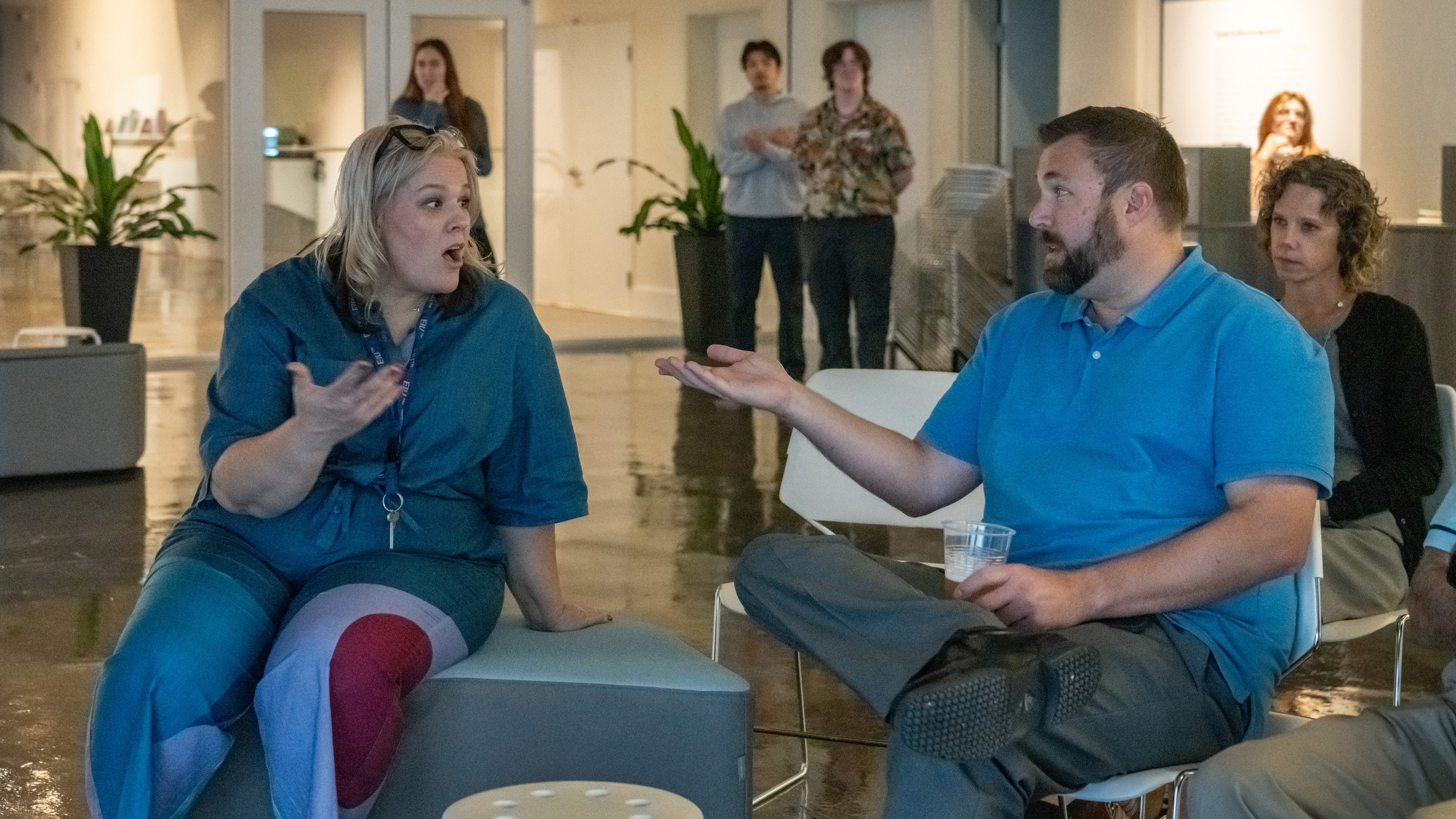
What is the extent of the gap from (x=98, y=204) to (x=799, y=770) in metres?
8.16

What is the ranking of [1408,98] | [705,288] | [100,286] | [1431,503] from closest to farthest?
1. [1431,503]
2. [1408,98]
3. [100,286]
4. [705,288]

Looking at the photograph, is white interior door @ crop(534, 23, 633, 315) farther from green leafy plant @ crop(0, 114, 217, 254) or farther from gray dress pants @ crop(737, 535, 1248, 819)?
gray dress pants @ crop(737, 535, 1248, 819)

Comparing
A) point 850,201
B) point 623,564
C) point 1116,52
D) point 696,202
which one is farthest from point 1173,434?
point 696,202

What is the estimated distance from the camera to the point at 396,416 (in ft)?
8.49

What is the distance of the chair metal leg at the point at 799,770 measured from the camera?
121 inches

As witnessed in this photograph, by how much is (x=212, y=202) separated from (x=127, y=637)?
9.02 meters

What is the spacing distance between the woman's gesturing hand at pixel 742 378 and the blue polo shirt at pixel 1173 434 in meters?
0.33

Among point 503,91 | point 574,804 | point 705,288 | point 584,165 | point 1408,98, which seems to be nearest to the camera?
point 574,804

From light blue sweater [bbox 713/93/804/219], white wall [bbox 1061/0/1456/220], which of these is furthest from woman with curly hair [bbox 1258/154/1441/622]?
light blue sweater [bbox 713/93/804/219]

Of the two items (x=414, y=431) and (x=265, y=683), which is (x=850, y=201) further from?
(x=265, y=683)

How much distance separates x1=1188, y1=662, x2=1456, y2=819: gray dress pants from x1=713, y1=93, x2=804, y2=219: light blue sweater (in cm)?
695

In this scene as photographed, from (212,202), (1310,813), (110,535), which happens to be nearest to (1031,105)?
(212,202)

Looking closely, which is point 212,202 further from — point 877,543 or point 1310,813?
point 1310,813

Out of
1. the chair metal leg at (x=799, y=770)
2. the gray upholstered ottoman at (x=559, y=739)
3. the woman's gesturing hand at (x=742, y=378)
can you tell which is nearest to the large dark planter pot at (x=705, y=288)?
the chair metal leg at (x=799, y=770)
